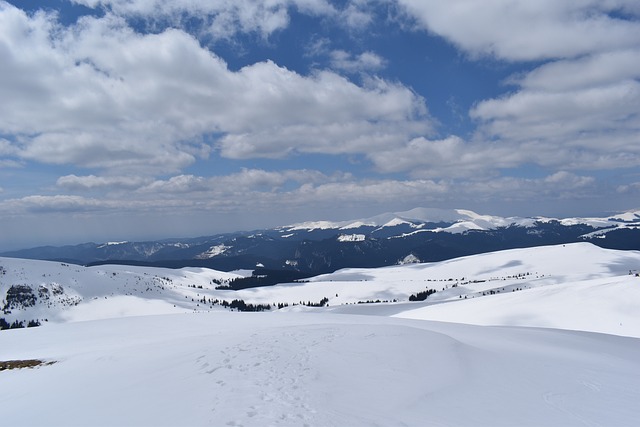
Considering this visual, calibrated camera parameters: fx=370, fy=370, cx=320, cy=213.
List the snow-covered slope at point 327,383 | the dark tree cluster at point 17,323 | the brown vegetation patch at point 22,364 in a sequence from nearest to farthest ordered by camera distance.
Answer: the snow-covered slope at point 327,383, the brown vegetation patch at point 22,364, the dark tree cluster at point 17,323

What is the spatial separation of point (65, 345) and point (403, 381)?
27.2 metres

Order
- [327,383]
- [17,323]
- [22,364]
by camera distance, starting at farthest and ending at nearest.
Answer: [17,323] < [22,364] < [327,383]

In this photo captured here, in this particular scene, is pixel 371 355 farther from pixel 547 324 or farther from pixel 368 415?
pixel 547 324

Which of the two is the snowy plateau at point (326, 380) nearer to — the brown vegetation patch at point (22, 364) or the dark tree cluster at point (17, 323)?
the brown vegetation patch at point (22, 364)

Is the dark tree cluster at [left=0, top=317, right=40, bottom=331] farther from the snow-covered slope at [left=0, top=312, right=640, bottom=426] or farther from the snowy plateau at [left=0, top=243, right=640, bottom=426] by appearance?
the snow-covered slope at [left=0, top=312, right=640, bottom=426]

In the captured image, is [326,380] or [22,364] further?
[22,364]

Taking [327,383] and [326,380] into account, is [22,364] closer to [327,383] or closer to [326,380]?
[326,380]

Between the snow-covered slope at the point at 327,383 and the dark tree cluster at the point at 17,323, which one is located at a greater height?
the snow-covered slope at the point at 327,383

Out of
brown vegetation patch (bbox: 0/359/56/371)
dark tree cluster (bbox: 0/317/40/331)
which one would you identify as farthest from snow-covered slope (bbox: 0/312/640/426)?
dark tree cluster (bbox: 0/317/40/331)

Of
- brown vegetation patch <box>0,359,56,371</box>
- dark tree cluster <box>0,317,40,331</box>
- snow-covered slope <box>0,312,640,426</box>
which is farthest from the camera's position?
dark tree cluster <box>0,317,40,331</box>

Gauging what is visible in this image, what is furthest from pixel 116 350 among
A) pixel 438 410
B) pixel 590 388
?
pixel 590 388

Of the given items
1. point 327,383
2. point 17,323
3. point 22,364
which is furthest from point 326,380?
point 17,323

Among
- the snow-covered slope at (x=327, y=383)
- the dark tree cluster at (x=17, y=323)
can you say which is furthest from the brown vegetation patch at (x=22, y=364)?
the dark tree cluster at (x=17, y=323)

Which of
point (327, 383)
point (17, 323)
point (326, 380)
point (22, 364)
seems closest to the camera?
point (327, 383)
